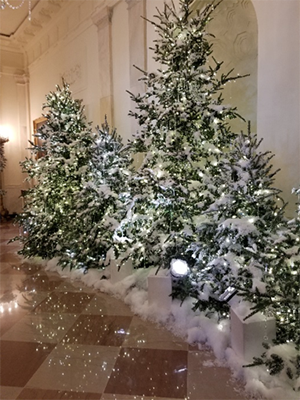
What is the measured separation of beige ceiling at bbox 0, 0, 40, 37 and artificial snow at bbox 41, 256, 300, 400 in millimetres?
7090

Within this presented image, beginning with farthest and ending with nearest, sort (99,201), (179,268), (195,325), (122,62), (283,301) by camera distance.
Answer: (122,62)
(99,201)
(179,268)
(195,325)
(283,301)

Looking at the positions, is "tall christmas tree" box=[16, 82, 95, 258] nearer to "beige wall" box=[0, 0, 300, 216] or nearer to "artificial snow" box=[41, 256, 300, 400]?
"artificial snow" box=[41, 256, 300, 400]

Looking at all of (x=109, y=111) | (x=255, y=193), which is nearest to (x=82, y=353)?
(x=255, y=193)

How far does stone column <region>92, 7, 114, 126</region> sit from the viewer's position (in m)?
6.21

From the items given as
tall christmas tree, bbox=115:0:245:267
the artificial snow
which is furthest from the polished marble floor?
tall christmas tree, bbox=115:0:245:267

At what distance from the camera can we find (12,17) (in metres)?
8.47

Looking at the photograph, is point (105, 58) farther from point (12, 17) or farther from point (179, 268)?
point (179, 268)

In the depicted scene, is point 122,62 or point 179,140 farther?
point 122,62

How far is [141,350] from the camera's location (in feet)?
7.50

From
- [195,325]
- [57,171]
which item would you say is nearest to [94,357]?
[195,325]

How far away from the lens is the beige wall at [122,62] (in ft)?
11.1

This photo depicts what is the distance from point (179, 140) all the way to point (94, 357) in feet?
7.09

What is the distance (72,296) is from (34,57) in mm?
8605

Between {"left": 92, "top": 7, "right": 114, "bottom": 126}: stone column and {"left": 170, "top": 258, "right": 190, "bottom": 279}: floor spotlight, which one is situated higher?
{"left": 92, "top": 7, "right": 114, "bottom": 126}: stone column
